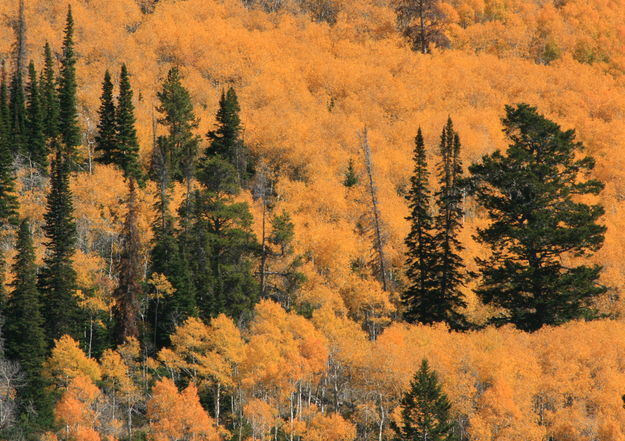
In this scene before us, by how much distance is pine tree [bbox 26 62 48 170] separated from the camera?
3597 inches

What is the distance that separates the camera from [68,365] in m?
63.8

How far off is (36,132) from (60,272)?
2916 cm

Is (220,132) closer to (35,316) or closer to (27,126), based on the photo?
(27,126)

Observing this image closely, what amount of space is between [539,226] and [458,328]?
1289 cm

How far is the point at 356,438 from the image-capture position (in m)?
61.1

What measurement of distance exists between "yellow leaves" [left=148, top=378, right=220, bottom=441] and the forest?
0.51ft

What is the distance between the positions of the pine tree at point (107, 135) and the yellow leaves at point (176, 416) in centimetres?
3534

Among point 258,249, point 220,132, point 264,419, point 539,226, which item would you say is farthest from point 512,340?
point 220,132

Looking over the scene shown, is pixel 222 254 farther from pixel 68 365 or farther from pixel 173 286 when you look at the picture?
pixel 68 365

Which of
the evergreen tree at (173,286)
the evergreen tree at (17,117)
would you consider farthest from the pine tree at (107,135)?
the evergreen tree at (173,286)

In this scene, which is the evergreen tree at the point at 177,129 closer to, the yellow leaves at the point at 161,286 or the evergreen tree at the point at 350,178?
the evergreen tree at the point at 350,178

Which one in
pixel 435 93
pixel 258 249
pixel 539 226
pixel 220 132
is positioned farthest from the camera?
pixel 435 93

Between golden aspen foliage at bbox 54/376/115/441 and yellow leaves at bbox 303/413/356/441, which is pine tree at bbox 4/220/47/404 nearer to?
golden aspen foliage at bbox 54/376/115/441

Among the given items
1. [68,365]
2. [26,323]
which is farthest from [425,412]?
[26,323]
